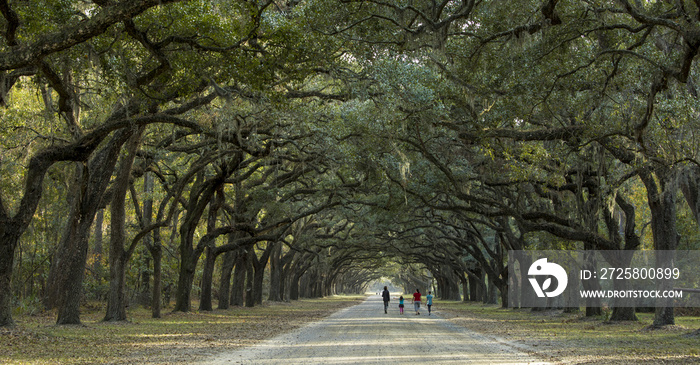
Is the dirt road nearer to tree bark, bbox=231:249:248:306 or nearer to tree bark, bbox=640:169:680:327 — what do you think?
tree bark, bbox=640:169:680:327

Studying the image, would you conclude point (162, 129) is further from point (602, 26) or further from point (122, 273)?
point (602, 26)

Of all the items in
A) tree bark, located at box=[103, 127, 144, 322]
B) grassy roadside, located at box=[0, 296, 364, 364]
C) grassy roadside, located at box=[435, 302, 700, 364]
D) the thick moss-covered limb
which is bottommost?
grassy roadside, located at box=[435, 302, 700, 364]

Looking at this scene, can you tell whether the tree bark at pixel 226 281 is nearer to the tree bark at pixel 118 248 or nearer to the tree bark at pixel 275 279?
the tree bark at pixel 118 248

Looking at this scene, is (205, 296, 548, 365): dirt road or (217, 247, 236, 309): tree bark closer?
(205, 296, 548, 365): dirt road

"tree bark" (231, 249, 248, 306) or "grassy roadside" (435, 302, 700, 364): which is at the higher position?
"tree bark" (231, 249, 248, 306)

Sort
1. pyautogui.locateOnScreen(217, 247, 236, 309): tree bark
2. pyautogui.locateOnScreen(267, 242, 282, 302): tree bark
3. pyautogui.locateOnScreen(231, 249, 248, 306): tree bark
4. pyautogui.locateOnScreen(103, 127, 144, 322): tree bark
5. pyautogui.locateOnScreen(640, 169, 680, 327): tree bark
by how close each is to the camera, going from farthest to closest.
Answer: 1. pyautogui.locateOnScreen(267, 242, 282, 302): tree bark
2. pyautogui.locateOnScreen(231, 249, 248, 306): tree bark
3. pyautogui.locateOnScreen(217, 247, 236, 309): tree bark
4. pyautogui.locateOnScreen(103, 127, 144, 322): tree bark
5. pyautogui.locateOnScreen(640, 169, 680, 327): tree bark

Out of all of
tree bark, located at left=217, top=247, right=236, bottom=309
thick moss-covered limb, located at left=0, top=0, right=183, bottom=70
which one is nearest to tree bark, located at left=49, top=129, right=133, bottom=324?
thick moss-covered limb, located at left=0, top=0, right=183, bottom=70

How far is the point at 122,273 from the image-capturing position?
17.4m

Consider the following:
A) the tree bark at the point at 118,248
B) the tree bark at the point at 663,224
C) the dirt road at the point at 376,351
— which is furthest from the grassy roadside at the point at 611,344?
Result: the tree bark at the point at 118,248

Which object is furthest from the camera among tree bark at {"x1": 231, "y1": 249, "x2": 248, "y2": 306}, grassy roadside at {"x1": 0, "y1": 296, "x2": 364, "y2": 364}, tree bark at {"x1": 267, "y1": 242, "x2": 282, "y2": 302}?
tree bark at {"x1": 267, "y1": 242, "x2": 282, "y2": 302}

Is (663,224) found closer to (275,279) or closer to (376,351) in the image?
(376,351)

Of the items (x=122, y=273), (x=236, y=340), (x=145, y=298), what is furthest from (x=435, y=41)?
(x=145, y=298)

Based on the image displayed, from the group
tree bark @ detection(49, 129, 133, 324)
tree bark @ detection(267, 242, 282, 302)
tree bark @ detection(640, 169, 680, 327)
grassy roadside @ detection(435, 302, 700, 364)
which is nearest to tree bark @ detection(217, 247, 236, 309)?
tree bark @ detection(49, 129, 133, 324)

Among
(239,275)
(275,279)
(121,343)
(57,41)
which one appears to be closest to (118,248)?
(121,343)
